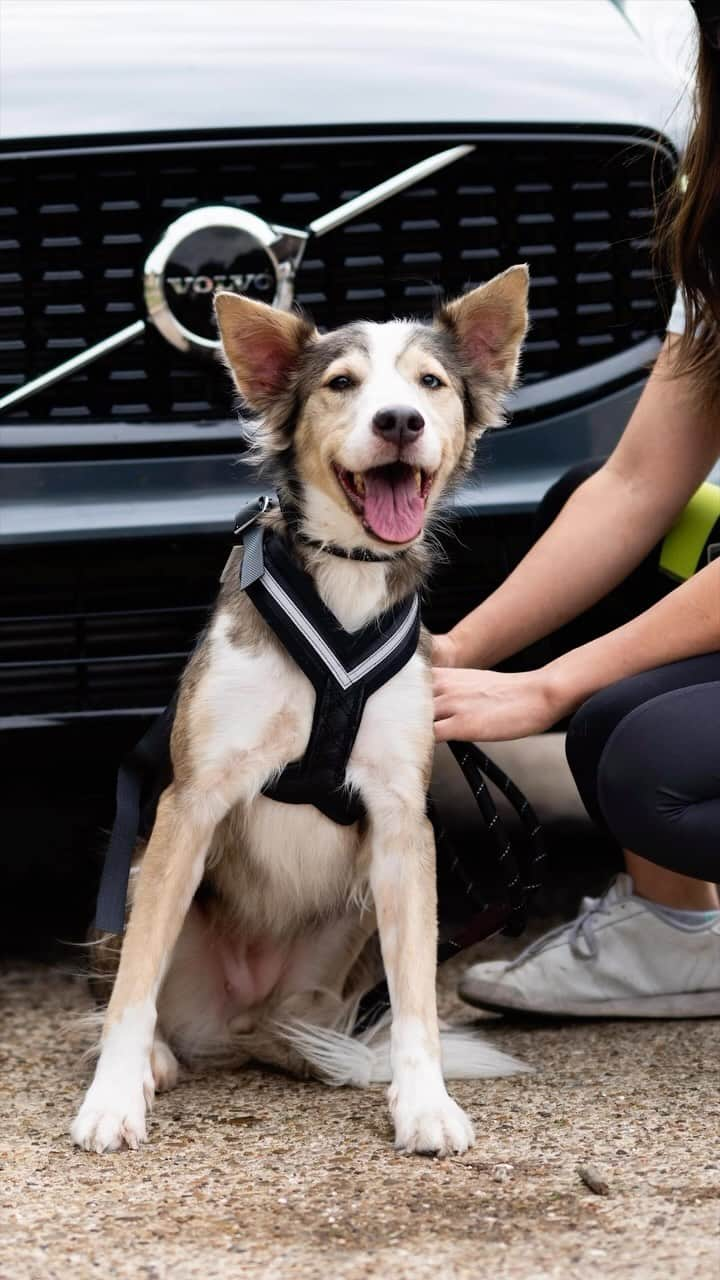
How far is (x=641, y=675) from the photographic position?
118 inches

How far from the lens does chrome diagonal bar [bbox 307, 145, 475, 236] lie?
11.1ft

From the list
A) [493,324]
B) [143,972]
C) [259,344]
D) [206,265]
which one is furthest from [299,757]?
[206,265]

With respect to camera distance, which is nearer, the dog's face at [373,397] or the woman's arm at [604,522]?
the dog's face at [373,397]

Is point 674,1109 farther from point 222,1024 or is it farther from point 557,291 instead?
point 557,291

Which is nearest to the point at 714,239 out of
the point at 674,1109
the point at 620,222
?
the point at 620,222

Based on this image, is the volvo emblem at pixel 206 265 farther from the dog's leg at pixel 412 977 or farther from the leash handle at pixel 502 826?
the dog's leg at pixel 412 977

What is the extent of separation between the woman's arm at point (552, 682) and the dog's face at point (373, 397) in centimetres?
35

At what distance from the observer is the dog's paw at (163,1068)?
9.62ft

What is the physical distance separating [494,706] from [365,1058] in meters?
0.67

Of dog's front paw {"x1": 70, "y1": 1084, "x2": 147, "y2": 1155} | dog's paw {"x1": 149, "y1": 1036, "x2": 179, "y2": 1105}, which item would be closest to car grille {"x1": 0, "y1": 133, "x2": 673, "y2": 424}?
dog's paw {"x1": 149, "y1": 1036, "x2": 179, "y2": 1105}

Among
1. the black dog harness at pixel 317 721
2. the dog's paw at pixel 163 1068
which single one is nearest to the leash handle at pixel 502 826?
the black dog harness at pixel 317 721

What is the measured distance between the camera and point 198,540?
3.26 m

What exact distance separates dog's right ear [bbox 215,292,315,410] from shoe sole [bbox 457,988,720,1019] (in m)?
1.28

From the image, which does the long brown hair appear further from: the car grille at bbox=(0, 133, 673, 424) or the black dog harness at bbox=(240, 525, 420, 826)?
the black dog harness at bbox=(240, 525, 420, 826)
